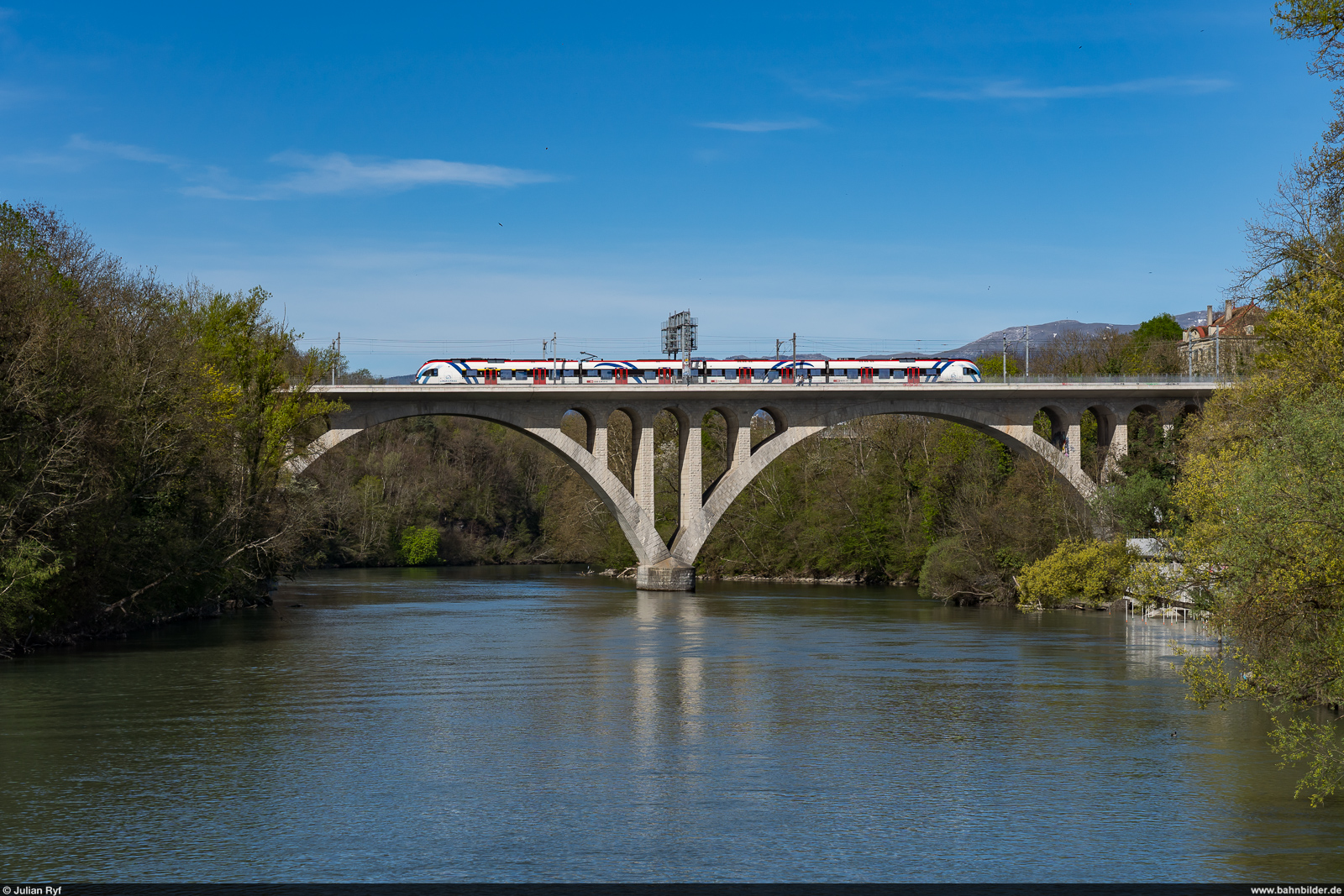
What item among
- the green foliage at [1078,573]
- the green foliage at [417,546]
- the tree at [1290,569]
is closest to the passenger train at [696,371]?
the green foliage at [1078,573]

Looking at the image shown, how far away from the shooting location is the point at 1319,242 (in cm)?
2048

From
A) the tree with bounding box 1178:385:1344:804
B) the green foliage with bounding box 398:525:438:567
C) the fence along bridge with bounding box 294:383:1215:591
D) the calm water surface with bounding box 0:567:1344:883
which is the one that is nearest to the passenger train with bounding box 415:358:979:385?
the fence along bridge with bounding box 294:383:1215:591

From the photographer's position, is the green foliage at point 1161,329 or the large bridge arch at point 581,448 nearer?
the large bridge arch at point 581,448

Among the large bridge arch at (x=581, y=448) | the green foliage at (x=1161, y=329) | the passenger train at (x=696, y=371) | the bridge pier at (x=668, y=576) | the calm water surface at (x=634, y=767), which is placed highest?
the green foliage at (x=1161, y=329)

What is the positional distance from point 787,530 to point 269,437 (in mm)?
31004

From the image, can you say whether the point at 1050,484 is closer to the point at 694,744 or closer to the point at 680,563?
the point at 680,563

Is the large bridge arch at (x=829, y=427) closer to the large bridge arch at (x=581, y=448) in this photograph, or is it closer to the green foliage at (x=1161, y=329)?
the large bridge arch at (x=581, y=448)

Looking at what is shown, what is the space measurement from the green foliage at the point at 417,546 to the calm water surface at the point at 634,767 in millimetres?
50906

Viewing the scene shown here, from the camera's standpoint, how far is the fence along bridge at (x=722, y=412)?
51.7 metres

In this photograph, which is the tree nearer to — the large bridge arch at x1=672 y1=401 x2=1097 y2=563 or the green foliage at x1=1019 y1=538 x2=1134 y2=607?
the green foliage at x1=1019 y1=538 x2=1134 y2=607

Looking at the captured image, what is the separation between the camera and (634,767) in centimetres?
1769

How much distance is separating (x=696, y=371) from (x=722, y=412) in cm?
214

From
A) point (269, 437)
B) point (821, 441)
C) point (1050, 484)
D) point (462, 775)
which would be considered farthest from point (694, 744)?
point (821, 441)

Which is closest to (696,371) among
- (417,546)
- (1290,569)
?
(417,546)
